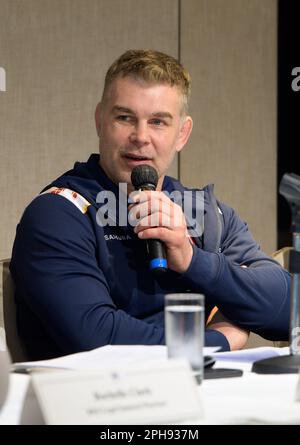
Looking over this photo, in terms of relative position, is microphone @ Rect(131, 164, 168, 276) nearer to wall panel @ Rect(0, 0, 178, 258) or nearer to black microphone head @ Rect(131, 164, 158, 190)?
black microphone head @ Rect(131, 164, 158, 190)

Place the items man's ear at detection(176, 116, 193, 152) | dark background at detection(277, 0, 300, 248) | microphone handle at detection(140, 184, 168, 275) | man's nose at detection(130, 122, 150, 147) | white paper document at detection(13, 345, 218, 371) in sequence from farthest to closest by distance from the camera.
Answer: dark background at detection(277, 0, 300, 248) < man's ear at detection(176, 116, 193, 152) < man's nose at detection(130, 122, 150, 147) < microphone handle at detection(140, 184, 168, 275) < white paper document at detection(13, 345, 218, 371)

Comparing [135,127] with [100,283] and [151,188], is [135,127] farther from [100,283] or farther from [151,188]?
[100,283]

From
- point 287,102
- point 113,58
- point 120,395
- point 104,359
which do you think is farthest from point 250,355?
point 287,102

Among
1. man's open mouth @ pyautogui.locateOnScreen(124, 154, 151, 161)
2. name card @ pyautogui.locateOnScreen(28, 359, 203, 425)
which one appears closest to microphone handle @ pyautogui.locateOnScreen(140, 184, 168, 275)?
man's open mouth @ pyautogui.locateOnScreen(124, 154, 151, 161)

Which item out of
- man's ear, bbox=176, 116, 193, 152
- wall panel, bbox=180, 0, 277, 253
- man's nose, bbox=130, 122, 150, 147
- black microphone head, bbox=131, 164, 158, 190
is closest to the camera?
black microphone head, bbox=131, 164, 158, 190

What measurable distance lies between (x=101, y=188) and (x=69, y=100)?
1.18 m

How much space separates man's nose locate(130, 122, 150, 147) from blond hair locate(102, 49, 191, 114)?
0.43 ft

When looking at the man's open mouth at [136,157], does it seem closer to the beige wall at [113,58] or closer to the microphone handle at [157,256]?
the microphone handle at [157,256]

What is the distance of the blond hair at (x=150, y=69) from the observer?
2.33m

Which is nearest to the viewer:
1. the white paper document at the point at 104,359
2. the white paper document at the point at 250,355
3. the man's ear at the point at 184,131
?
the white paper document at the point at 104,359

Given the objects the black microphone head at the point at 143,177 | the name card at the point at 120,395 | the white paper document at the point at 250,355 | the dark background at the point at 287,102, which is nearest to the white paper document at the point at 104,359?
the white paper document at the point at 250,355

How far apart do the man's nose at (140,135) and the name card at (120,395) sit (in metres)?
1.13

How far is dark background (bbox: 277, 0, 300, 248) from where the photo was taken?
4047 millimetres

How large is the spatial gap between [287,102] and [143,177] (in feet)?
6.79
